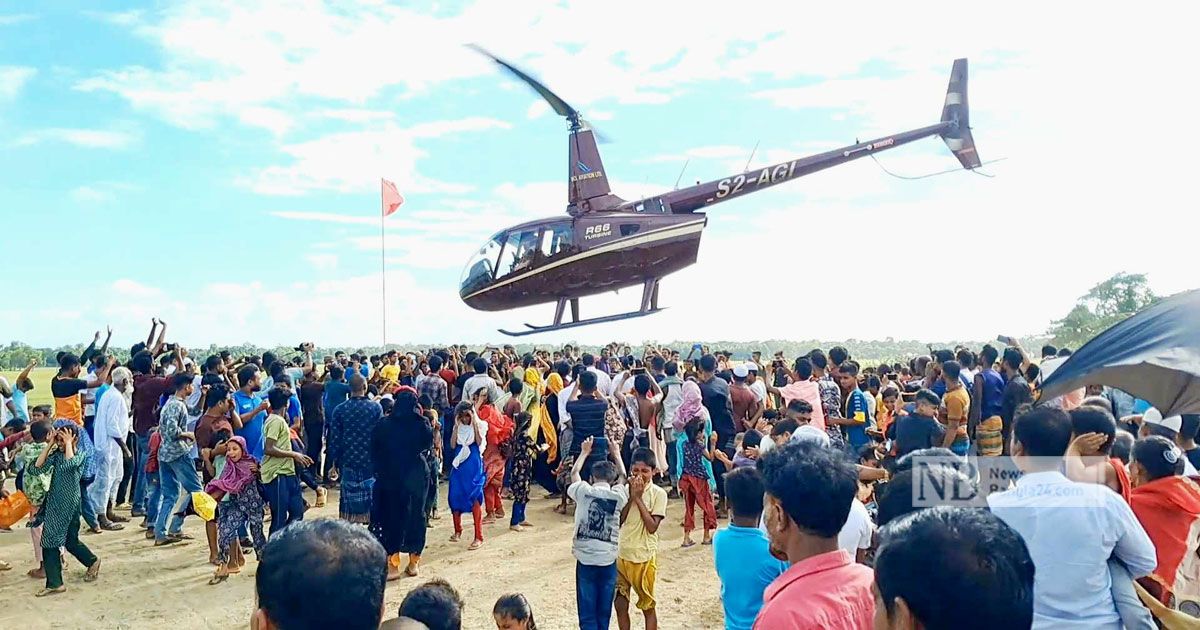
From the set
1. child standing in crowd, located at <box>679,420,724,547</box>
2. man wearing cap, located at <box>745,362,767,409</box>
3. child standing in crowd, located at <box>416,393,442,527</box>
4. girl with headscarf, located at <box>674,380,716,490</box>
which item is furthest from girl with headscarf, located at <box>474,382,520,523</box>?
man wearing cap, located at <box>745,362,767,409</box>

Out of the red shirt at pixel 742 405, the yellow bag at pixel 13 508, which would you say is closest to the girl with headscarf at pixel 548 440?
the red shirt at pixel 742 405

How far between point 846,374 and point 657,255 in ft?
24.5

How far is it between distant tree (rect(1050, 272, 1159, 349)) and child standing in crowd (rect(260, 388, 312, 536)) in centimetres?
3440

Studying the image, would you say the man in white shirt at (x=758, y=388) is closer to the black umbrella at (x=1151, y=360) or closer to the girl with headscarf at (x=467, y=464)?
the girl with headscarf at (x=467, y=464)

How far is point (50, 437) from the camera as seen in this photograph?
6.34 m

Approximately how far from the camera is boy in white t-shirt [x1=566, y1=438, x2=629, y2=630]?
15.6 feet

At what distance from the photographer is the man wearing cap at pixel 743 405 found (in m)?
8.71

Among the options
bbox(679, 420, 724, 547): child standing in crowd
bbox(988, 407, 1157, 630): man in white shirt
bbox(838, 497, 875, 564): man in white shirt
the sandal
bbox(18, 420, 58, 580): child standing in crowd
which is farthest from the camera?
bbox(679, 420, 724, 547): child standing in crowd

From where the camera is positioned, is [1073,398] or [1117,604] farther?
[1073,398]

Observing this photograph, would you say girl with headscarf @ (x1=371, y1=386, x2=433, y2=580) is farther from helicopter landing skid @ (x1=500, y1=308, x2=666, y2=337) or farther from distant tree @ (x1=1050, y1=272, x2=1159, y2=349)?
distant tree @ (x1=1050, y1=272, x2=1159, y2=349)

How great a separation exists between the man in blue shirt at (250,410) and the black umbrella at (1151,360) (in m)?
6.93

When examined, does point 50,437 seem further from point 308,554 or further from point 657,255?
point 657,255

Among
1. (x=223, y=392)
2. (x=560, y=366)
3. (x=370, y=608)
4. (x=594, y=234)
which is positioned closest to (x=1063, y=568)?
(x=370, y=608)

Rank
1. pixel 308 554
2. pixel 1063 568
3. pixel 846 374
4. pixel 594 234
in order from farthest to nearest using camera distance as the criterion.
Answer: pixel 594 234 → pixel 846 374 → pixel 1063 568 → pixel 308 554
